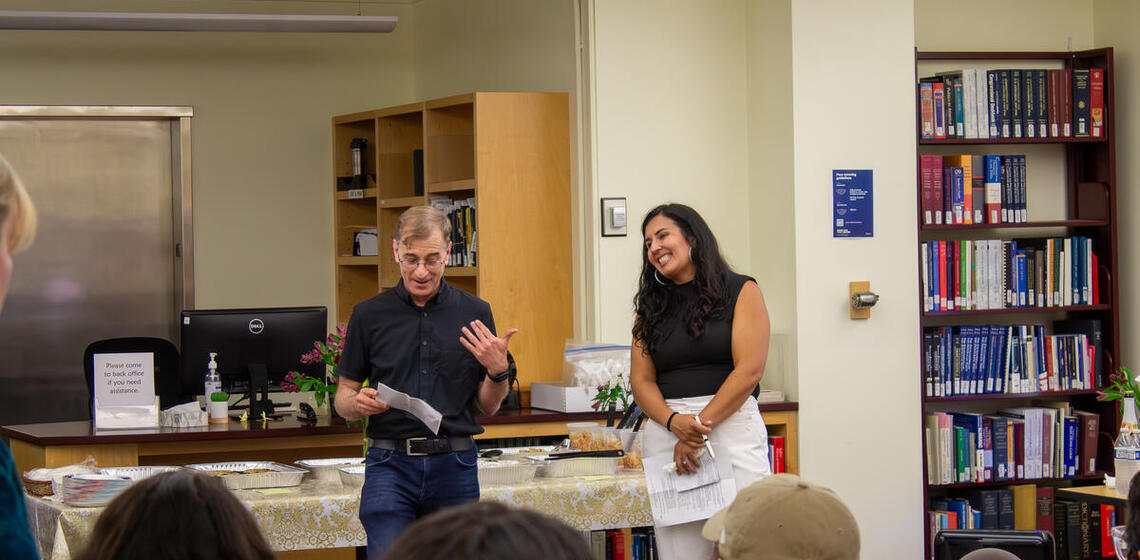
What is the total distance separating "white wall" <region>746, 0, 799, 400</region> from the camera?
5.35 m

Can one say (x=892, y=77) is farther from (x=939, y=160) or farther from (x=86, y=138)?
(x=86, y=138)

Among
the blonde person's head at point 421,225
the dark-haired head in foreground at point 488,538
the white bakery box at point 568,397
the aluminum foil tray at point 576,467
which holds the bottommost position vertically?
the aluminum foil tray at point 576,467

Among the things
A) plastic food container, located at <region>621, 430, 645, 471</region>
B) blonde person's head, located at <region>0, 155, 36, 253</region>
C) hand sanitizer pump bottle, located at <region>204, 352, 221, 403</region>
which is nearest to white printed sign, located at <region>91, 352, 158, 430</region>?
hand sanitizer pump bottle, located at <region>204, 352, 221, 403</region>

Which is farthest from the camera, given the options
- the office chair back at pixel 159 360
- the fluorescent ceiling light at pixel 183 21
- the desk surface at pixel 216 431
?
the fluorescent ceiling light at pixel 183 21

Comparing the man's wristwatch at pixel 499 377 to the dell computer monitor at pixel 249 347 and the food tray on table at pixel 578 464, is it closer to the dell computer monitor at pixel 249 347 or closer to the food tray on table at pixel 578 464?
the food tray on table at pixel 578 464

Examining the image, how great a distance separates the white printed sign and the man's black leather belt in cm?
194

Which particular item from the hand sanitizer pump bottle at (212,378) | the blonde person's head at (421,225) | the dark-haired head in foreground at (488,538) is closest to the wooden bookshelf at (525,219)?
the hand sanitizer pump bottle at (212,378)

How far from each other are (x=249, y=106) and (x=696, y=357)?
14.9ft

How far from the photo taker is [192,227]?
23.5 feet

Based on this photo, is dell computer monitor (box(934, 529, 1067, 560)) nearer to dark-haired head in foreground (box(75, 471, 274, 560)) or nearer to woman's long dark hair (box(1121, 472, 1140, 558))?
woman's long dark hair (box(1121, 472, 1140, 558))

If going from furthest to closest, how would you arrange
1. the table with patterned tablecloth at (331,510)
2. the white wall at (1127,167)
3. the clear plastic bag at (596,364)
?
the white wall at (1127,167), the clear plastic bag at (596,364), the table with patterned tablecloth at (331,510)

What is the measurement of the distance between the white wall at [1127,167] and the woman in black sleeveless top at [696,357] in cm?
293

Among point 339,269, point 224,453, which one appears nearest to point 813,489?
point 224,453

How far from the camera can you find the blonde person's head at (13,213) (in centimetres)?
109
